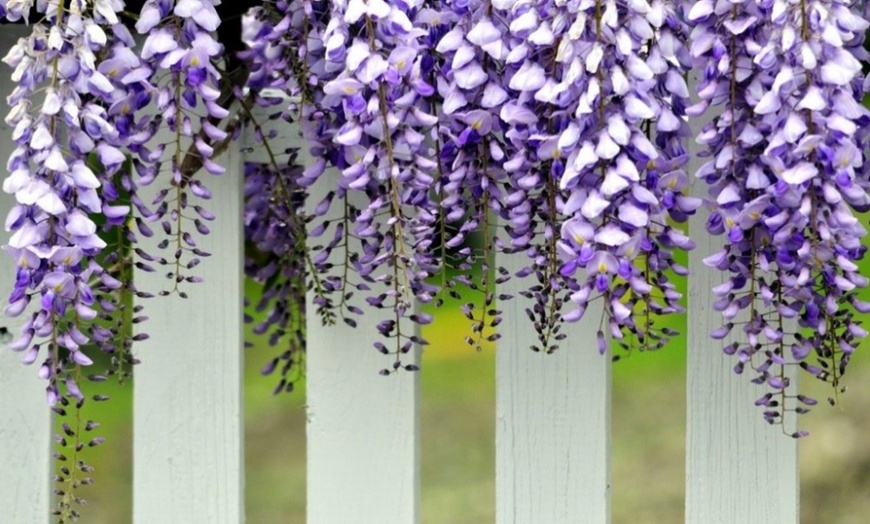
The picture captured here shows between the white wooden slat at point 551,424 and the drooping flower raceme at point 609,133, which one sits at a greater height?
the drooping flower raceme at point 609,133

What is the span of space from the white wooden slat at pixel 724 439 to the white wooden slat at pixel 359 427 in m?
0.44

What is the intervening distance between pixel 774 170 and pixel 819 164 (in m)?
0.05

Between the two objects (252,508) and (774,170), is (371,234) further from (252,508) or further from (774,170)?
(252,508)

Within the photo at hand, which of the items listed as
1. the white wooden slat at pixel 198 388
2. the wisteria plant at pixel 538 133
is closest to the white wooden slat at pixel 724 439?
the wisteria plant at pixel 538 133

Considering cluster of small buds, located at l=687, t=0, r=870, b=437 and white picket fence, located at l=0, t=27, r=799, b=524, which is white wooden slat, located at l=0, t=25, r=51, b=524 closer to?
white picket fence, located at l=0, t=27, r=799, b=524

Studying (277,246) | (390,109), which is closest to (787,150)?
(390,109)

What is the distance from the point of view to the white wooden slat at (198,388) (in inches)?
83.6

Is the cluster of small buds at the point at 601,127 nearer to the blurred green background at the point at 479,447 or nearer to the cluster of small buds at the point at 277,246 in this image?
the cluster of small buds at the point at 277,246

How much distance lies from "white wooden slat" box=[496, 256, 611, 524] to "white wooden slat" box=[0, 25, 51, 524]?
755 millimetres

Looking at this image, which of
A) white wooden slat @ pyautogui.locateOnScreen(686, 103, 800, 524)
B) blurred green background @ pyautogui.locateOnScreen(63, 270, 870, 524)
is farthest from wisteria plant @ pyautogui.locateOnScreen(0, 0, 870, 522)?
blurred green background @ pyautogui.locateOnScreen(63, 270, 870, 524)

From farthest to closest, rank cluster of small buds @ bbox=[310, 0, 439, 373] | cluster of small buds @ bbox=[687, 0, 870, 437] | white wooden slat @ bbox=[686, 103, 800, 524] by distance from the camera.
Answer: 1. white wooden slat @ bbox=[686, 103, 800, 524]
2. cluster of small buds @ bbox=[310, 0, 439, 373]
3. cluster of small buds @ bbox=[687, 0, 870, 437]

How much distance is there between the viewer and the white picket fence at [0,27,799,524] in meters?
1.98

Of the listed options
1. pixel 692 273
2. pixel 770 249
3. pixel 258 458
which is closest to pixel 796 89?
pixel 770 249

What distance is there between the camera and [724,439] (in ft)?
6.49
